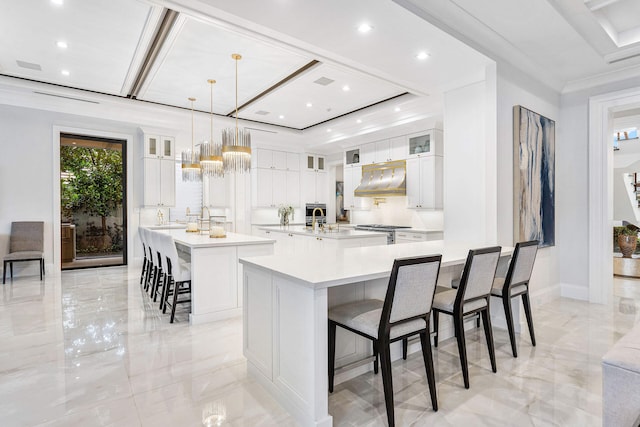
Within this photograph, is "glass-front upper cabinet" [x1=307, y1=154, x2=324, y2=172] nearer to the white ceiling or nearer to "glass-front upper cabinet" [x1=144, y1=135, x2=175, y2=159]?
"glass-front upper cabinet" [x1=144, y1=135, x2=175, y2=159]

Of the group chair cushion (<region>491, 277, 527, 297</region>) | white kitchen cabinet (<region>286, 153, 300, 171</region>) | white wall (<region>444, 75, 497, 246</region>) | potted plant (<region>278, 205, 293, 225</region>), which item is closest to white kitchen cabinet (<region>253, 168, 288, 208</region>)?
white kitchen cabinet (<region>286, 153, 300, 171</region>)

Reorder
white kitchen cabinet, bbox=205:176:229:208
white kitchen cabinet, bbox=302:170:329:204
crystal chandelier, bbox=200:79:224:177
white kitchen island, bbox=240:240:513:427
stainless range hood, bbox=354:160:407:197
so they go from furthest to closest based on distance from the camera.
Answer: white kitchen cabinet, bbox=302:170:329:204 → white kitchen cabinet, bbox=205:176:229:208 → stainless range hood, bbox=354:160:407:197 → crystal chandelier, bbox=200:79:224:177 → white kitchen island, bbox=240:240:513:427

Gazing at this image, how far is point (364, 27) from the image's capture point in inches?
107

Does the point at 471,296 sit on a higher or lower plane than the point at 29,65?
lower

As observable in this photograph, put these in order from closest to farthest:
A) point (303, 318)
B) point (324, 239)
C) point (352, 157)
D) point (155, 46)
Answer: point (303, 318), point (155, 46), point (324, 239), point (352, 157)

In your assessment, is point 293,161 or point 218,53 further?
point 293,161

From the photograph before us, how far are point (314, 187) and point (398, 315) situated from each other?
23.5 ft

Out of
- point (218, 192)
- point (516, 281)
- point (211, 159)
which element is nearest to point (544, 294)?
point (516, 281)

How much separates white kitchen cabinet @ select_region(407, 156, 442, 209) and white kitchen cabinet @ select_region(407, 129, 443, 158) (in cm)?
9

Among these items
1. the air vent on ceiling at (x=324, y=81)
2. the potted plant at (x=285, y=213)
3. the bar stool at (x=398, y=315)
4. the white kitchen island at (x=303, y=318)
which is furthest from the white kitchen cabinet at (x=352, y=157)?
the bar stool at (x=398, y=315)

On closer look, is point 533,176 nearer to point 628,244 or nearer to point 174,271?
point 628,244

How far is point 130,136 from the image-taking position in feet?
22.2

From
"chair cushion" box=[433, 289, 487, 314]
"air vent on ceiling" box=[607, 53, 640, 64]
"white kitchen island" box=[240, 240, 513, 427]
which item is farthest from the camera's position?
"air vent on ceiling" box=[607, 53, 640, 64]

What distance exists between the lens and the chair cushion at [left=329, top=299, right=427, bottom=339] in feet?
6.15
